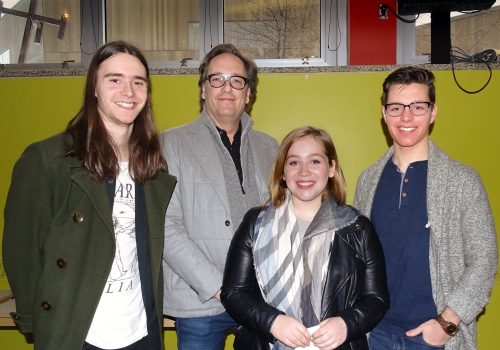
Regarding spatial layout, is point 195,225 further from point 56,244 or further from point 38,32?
point 38,32

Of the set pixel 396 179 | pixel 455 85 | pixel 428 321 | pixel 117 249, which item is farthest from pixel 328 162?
pixel 455 85

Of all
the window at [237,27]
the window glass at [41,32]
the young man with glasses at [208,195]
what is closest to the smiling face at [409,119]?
the young man with glasses at [208,195]

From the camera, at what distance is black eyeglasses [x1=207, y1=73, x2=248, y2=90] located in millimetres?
2148

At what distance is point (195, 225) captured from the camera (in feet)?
6.90

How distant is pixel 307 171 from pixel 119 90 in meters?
0.74

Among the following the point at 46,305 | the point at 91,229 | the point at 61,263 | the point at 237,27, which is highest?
the point at 237,27

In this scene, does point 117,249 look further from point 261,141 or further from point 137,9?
point 137,9

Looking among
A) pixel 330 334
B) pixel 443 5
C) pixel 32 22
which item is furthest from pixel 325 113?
pixel 32 22

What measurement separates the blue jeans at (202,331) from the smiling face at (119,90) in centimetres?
89

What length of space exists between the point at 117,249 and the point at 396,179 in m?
1.09

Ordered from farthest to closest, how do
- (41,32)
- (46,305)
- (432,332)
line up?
1. (41,32)
2. (432,332)
3. (46,305)

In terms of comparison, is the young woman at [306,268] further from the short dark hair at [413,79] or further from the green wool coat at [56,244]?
the green wool coat at [56,244]

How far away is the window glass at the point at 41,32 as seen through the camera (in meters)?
4.23

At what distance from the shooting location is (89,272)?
165 centimetres
